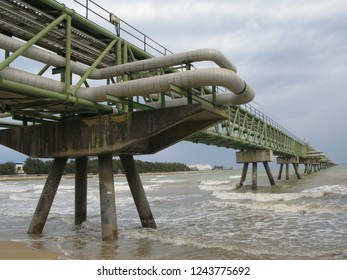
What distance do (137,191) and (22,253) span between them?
16.6 ft

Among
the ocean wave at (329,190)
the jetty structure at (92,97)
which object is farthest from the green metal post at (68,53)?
the ocean wave at (329,190)

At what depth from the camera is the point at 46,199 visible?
1355 centimetres

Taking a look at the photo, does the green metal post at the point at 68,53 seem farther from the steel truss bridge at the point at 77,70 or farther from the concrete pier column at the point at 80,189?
the concrete pier column at the point at 80,189

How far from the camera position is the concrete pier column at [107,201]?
11656mm

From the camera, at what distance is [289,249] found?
10531 millimetres

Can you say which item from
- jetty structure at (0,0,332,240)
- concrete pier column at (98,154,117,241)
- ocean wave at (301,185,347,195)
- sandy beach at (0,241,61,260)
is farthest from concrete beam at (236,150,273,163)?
sandy beach at (0,241,61,260)

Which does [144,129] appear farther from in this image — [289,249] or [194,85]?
[289,249]

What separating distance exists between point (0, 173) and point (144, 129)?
156666 millimetres

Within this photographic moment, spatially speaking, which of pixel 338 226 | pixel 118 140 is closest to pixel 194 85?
pixel 118 140

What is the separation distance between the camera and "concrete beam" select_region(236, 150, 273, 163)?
141ft

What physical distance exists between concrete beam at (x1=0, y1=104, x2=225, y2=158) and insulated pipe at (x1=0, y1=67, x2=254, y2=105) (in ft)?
2.32

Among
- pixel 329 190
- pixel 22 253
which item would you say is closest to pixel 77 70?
pixel 22 253

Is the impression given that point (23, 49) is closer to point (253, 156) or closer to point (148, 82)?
point (148, 82)

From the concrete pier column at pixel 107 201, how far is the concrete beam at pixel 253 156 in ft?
108
